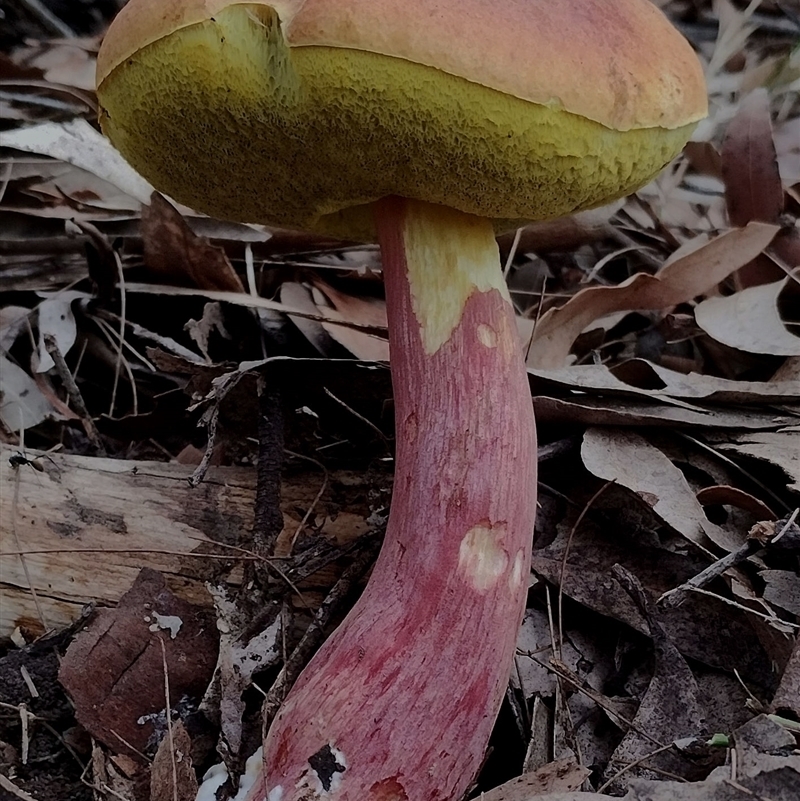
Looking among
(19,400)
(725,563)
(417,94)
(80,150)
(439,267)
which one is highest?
(417,94)

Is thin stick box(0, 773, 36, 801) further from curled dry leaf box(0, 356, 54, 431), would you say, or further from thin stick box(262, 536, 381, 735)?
curled dry leaf box(0, 356, 54, 431)

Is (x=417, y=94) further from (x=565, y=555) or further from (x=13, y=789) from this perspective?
(x=13, y=789)

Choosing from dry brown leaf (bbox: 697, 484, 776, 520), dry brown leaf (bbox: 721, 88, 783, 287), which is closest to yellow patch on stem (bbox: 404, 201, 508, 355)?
dry brown leaf (bbox: 697, 484, 776, 520)

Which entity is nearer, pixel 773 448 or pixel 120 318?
pixel 773 448

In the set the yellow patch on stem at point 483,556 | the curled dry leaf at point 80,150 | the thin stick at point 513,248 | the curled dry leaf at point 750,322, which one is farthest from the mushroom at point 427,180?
the curled dry leaf at point 80,150

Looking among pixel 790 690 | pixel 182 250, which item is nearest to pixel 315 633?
pixel 790 690

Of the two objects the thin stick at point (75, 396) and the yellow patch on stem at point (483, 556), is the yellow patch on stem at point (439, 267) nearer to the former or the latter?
the yellow patch on stem at point (483, 556)
